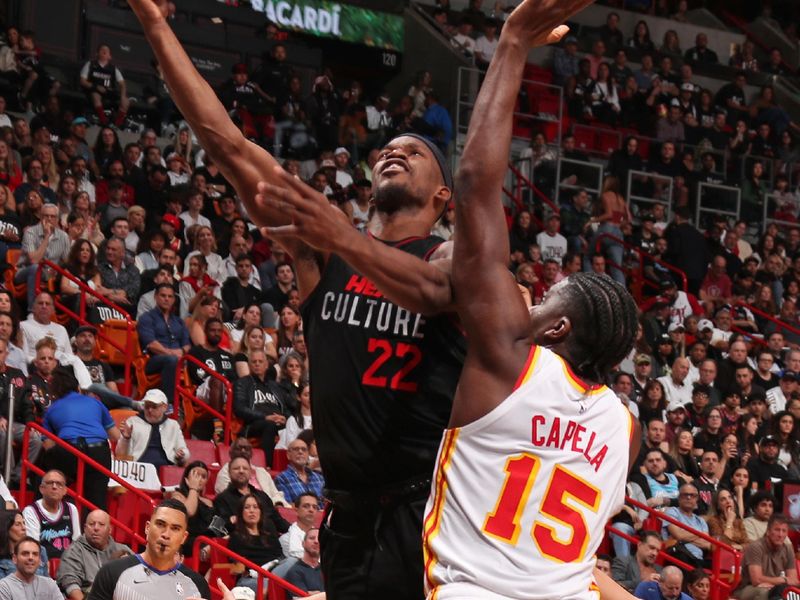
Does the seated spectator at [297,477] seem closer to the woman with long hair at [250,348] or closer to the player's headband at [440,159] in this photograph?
the woman with long hair at [250,348]

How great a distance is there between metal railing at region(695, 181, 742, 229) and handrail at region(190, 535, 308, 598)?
13478 mm

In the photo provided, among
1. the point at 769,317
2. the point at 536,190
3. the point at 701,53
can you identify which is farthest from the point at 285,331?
the point at 701,53

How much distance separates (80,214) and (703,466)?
6853 millimetres

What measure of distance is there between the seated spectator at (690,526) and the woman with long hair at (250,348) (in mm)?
4109

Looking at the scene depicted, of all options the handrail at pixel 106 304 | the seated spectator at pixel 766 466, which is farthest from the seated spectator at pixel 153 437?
the seated spectator at pixel 766 466

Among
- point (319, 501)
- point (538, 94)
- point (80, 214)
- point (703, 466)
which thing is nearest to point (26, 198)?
point (80, 214)

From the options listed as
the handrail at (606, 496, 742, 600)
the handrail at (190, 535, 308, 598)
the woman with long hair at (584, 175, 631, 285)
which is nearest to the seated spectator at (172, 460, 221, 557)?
the handrail at (190, 535, 308, 598)

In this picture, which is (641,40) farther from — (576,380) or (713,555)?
(576,380)

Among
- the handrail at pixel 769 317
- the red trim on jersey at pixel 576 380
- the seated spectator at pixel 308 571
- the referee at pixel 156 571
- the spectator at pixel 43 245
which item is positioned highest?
the red trim on jersey at pixel 576 380

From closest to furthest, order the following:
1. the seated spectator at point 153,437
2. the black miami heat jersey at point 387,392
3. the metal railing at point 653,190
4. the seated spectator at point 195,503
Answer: the black miami heat jersey at point 387,392
the seated spectator at point 195,503
the seated spectator at point 153,437
the metal railing at point 653,190

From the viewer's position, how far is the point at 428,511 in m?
3.51

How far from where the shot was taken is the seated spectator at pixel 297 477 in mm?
12562

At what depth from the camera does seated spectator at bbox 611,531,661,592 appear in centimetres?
1243

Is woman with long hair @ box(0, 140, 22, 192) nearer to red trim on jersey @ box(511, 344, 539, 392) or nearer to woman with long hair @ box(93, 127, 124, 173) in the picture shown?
woman with long hair @ box(93, 127, 124, 173)
